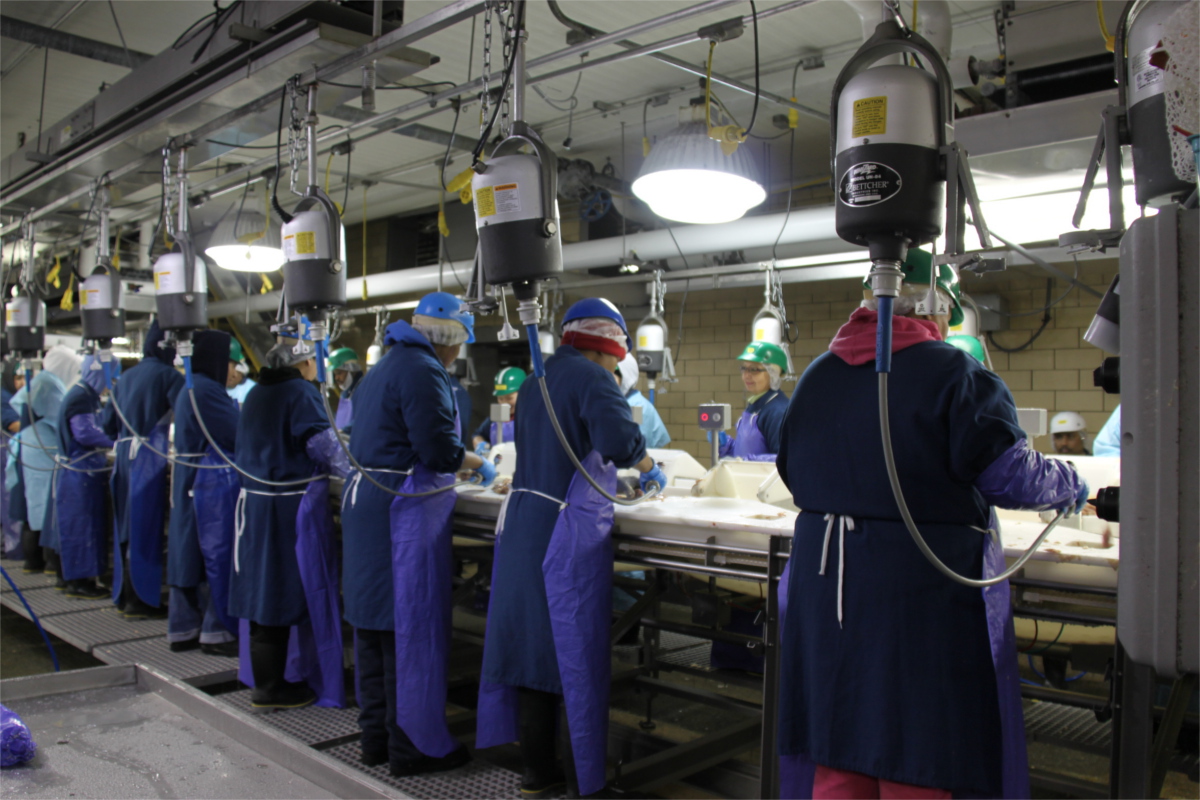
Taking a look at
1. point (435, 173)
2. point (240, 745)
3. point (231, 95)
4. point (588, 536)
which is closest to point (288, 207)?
point (435, 173)

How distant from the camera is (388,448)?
3543 mm

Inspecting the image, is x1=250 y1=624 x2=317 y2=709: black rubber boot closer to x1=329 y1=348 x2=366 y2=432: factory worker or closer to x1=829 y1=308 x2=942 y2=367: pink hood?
x1=829 y1=308 x2=942 y2=367: pink hood

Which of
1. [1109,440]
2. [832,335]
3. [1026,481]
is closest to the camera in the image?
[1026,481]

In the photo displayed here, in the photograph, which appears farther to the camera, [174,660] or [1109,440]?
[1109,440]

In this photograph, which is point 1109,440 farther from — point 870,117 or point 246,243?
point 246,243

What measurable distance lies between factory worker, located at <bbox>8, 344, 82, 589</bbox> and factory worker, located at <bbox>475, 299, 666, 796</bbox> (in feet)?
17.1

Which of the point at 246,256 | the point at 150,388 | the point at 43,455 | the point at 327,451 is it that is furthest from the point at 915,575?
the point at 43,455

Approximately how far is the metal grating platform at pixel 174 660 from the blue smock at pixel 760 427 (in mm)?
3123

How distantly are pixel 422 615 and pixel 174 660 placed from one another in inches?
83.2

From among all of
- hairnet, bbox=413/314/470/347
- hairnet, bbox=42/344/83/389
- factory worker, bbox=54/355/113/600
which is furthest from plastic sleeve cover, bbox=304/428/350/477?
hairnet, bbox=42/344/83/389

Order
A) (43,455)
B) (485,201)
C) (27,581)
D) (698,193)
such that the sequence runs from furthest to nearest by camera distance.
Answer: (43,455) < (27,581) < (698,193) < (485,201)

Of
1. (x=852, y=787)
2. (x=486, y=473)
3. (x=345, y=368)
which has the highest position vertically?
(x=345, y=368)

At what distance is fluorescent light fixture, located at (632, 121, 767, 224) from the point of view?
338 centimetres

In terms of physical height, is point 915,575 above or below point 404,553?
above
